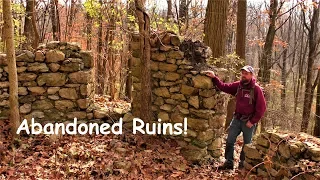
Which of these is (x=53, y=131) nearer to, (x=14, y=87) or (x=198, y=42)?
(x=14, y=87)

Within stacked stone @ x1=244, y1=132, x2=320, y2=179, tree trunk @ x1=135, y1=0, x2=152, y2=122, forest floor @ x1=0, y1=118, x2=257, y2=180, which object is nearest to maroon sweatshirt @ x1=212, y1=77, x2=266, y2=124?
stacked stone @ x1=244, y1=132, x2=320, y2=179

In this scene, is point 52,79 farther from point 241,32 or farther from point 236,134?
point 241,32

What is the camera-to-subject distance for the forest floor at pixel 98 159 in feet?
15.9

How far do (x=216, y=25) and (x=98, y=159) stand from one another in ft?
14.2

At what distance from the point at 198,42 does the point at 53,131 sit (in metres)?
3.39

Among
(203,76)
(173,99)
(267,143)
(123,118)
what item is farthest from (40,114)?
(267,143)

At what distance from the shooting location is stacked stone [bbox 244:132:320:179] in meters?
4.11

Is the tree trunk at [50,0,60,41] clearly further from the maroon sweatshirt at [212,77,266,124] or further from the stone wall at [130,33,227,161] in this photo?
the maroon sweatshirt at [212,77,266,124]

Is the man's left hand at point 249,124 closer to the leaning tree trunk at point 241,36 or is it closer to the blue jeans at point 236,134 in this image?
the blue jeans at point 236,134

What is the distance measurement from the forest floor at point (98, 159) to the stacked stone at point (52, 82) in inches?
22.4

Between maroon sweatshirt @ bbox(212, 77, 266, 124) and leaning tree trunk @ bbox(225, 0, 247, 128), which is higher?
leaning tree trunk @ bbox(225, 0, 247, 128)

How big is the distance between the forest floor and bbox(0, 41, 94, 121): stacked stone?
568mm

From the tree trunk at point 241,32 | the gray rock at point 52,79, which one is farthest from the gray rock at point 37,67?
the tree trunk at point 241,32

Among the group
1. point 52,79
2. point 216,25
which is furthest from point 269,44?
point 52,79
